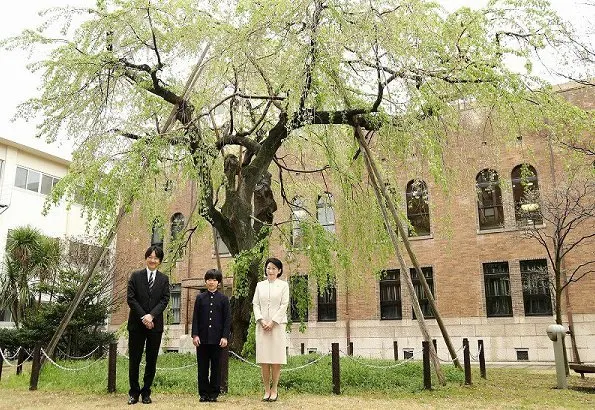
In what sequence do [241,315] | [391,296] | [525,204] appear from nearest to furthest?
[241,315] → [525,204] → [391,296]

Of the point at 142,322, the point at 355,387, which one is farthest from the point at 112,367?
the point at 355,387

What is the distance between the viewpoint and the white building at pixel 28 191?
2220cm

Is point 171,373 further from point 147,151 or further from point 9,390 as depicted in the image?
point 147,151

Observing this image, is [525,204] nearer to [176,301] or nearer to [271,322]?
[271,322]

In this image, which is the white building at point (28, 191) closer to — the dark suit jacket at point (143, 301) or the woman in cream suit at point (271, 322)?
the dark suit jacket at point (143, 301)

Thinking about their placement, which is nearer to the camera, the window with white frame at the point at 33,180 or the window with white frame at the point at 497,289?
the window with white frame at the point at 497,289

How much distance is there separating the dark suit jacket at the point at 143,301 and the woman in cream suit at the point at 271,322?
1.10 metres

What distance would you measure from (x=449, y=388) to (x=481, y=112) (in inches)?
201

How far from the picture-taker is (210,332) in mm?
6094

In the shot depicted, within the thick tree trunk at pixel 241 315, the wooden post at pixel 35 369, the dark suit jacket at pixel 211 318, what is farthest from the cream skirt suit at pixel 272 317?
the thick tree trunk at pixel 241 315

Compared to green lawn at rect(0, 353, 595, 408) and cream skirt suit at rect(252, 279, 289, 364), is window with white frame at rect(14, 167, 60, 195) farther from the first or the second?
cream skirt suit at rect(252, 279, 289, 364)

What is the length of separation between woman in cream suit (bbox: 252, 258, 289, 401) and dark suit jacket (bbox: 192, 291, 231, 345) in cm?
40

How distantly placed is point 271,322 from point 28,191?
70.5ft

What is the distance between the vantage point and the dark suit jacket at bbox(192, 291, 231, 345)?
20.0 feet
